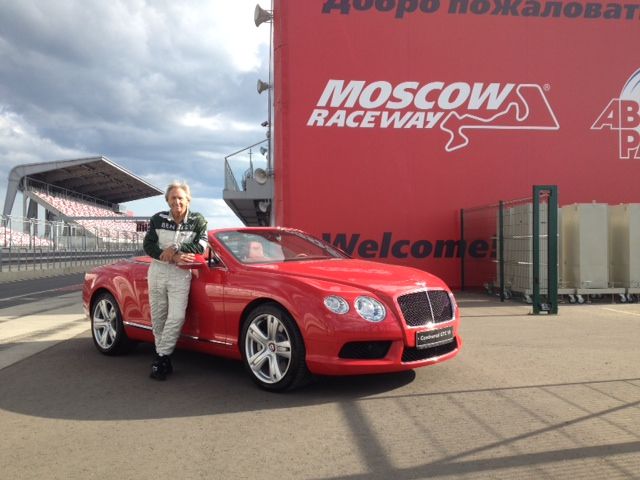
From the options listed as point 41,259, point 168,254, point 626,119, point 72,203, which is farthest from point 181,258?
point 72,203

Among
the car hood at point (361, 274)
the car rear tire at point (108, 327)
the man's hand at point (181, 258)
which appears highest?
the man's hand at point (181, 258)

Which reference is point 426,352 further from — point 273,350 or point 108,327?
point 108,327

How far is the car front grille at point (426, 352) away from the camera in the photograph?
4293mm

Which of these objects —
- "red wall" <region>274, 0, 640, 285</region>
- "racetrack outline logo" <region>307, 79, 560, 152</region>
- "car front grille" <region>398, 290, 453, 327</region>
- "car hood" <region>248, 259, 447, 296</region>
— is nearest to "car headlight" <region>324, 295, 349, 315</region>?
"car hood" <region>248, 259, 447, 296</region>

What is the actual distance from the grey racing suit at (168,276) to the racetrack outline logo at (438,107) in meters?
8.03

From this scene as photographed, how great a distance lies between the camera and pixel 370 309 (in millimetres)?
4215

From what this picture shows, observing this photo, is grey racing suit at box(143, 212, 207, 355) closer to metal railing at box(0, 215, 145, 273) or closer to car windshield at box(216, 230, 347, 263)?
car windshield at box(216, 230, 347, 263)

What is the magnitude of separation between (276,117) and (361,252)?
150 inches

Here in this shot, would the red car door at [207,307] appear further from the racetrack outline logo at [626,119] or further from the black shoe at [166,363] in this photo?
the racetrack outline logo at [626,119]

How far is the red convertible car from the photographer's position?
4.16 meters

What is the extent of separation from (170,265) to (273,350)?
1306 mm

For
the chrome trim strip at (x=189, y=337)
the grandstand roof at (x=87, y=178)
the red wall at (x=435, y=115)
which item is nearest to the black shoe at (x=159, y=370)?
the chrome trim strip at (x=189, y=337)

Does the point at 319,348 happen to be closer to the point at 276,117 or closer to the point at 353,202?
the point at 353,202

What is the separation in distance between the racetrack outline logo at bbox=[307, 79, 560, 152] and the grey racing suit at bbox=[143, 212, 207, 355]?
8.03m
